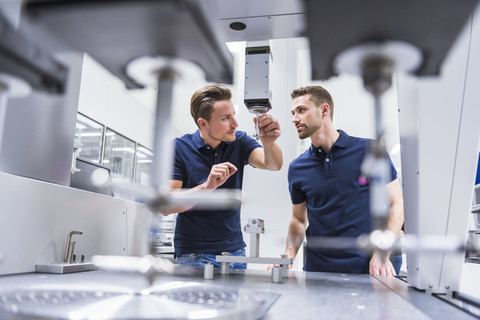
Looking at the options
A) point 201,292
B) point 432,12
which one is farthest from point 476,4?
point 201,292

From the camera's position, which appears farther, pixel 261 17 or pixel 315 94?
pixel 315 94

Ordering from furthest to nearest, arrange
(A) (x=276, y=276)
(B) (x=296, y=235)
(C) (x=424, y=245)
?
(B) (x=296, y=235) < (A) (x=276, y=276) < (C) (x=424, y=245)

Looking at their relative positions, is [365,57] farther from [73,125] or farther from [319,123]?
[319,123]

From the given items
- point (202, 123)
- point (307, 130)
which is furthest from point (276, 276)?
point (307, 130)

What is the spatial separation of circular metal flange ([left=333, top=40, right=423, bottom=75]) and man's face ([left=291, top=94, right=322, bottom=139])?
4.48 feet

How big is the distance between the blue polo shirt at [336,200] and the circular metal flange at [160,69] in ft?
4.06

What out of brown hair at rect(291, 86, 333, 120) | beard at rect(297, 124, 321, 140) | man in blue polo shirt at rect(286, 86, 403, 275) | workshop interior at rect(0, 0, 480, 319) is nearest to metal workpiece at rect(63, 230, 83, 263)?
workshop interior at rect(0, 0, 480, 319)

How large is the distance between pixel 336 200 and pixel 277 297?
40.9 inches

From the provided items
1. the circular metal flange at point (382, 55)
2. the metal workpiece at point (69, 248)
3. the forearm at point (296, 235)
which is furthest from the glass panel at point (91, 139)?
the circular metal flange at point (382, 55)

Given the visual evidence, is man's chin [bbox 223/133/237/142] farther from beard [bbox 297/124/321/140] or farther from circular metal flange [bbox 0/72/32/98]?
circular metal flange [bbox 0/72/32/98]

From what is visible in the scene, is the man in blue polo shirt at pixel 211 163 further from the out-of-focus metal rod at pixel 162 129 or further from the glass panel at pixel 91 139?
the glass panel at pixel 91 139

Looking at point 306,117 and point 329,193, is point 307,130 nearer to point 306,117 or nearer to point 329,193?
point 306,117

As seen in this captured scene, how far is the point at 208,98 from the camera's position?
1.63 m

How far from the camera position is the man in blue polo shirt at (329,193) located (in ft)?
5.23
